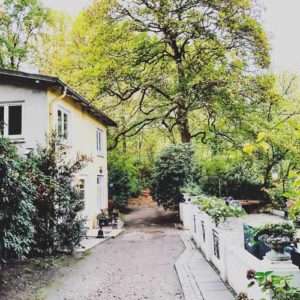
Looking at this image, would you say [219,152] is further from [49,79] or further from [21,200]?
[21,200]

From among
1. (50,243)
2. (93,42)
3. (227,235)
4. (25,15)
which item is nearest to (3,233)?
(50,243)

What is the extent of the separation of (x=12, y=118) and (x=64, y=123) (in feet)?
7.18

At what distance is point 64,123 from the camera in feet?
45.5

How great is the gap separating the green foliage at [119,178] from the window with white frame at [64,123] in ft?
31.5

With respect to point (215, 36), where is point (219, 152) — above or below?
below

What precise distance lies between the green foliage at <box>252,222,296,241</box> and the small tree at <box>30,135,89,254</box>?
6.69 m

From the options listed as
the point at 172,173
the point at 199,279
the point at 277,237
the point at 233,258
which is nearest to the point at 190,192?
the point at 172,173

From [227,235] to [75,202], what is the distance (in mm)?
5340

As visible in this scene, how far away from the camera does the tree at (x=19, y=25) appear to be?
23.1 m

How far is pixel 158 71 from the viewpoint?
2227 cm

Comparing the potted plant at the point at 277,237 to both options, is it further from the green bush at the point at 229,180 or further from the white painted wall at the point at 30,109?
the green bush at the point at 229,180

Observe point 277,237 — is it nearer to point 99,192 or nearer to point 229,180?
point 99,192

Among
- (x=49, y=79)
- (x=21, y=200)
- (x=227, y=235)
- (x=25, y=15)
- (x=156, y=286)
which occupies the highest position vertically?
(x=25, y=15)

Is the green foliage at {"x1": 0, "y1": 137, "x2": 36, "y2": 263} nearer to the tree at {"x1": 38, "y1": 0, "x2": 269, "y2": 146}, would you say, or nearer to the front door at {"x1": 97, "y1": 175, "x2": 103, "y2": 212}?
the front door at {"x1": 97, "y1": 175, "x2": 103, "y2": 212}
